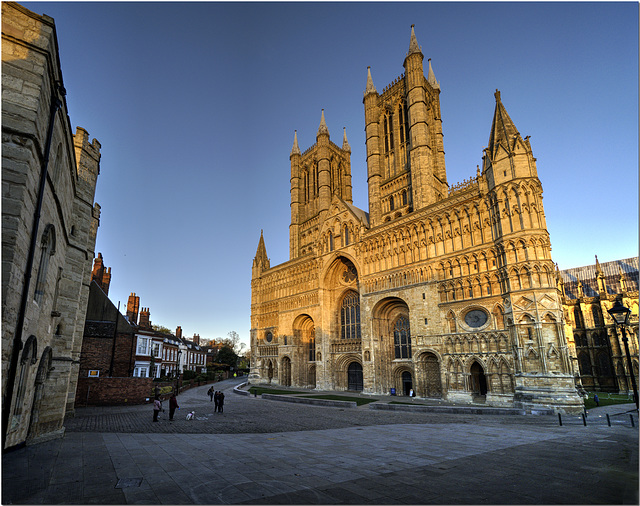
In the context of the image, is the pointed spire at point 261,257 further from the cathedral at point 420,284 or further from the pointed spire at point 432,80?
the pointed spire at point 432,80

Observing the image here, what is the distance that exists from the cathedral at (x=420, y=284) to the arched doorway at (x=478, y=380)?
0.08 m

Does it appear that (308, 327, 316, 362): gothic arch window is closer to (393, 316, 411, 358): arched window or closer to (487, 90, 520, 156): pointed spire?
(393, 316, 411, 358): arched window

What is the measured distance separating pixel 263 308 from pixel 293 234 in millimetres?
12809

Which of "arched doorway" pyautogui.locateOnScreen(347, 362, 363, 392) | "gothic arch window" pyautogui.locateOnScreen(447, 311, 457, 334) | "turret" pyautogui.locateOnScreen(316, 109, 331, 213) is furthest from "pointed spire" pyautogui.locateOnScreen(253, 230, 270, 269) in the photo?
"gothic arch window" pyautogui.locateOnScreen(447, 311, 457, 334)

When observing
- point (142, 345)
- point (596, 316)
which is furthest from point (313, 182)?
point (596, 316)

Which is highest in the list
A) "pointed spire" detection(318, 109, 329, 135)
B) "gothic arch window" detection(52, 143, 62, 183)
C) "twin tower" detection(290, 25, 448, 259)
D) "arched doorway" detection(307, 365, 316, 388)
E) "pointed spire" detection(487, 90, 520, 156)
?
"pointed spire" detection(318, 109, 329, 135)

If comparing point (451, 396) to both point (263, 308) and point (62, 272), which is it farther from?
point (263, 308)

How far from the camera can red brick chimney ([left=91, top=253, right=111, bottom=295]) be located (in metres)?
34.6

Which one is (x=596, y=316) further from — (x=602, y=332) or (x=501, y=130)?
(x=501, y=130)

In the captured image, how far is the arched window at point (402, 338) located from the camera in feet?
112

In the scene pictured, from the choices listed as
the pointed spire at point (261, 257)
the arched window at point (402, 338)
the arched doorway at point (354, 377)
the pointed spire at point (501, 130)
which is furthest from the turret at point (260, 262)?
the pointed spire at point (501, 130)

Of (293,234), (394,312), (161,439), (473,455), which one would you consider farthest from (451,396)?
(293,234)

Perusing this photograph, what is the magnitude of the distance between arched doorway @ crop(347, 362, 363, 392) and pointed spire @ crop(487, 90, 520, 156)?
24.9m

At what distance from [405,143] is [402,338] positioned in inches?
965
